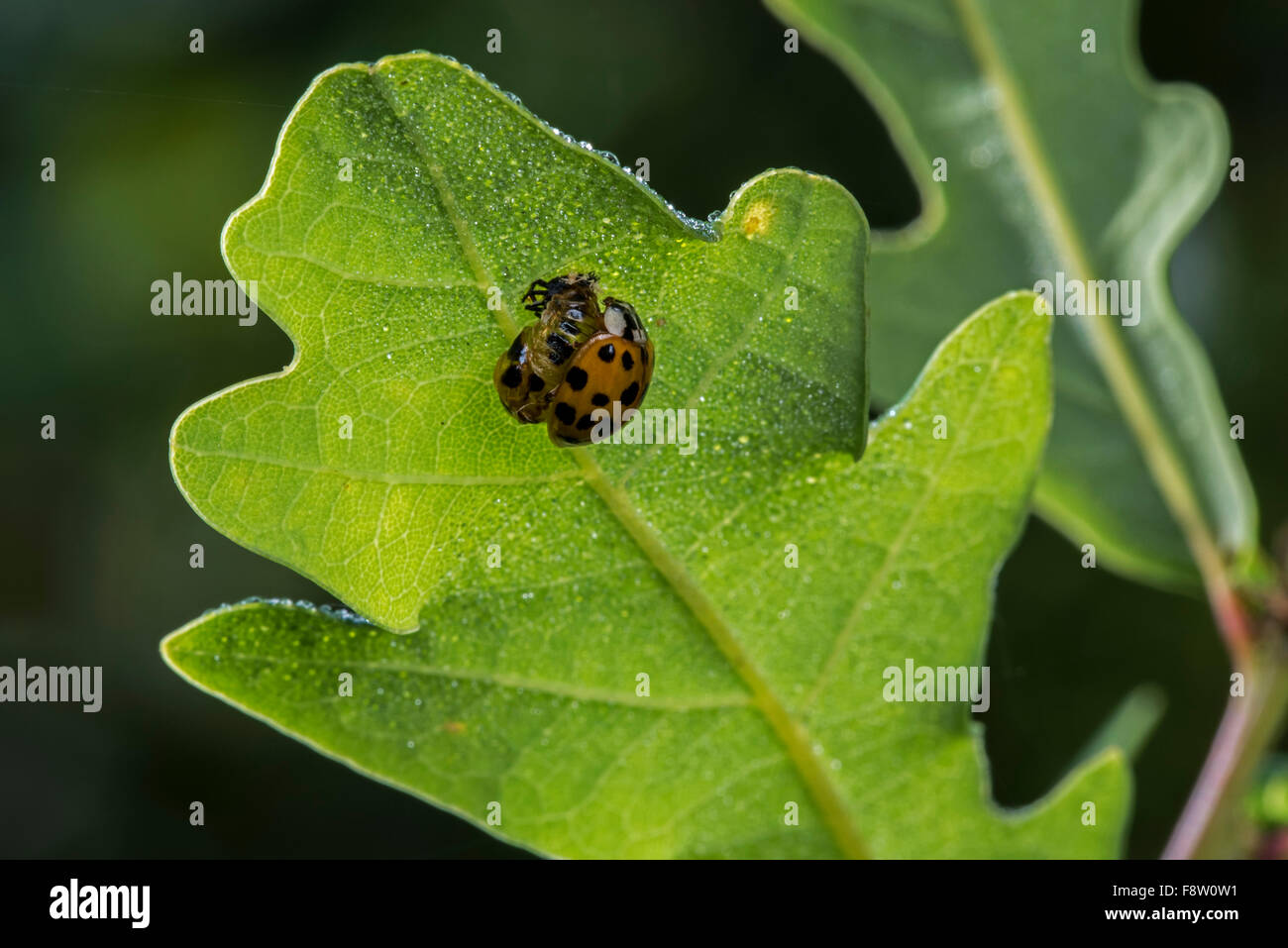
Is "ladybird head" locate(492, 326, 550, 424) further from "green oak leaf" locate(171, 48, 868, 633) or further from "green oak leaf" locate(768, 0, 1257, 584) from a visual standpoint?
"green oak leaf" locate(768, 0, 1257, 584)

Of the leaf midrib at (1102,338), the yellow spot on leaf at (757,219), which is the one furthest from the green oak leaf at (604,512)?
the leaf midrib at (1102,338)

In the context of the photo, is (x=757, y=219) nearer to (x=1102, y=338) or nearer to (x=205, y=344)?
(x=1102, y=338)

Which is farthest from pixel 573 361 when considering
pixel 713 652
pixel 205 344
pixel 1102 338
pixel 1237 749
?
pixel 205 344

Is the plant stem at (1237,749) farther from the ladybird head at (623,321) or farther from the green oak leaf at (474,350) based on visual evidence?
the ladybird head at (623,321)

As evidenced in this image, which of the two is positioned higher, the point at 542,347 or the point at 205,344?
the point at 205,344

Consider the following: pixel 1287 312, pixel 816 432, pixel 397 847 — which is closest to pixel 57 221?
pixel 397 847

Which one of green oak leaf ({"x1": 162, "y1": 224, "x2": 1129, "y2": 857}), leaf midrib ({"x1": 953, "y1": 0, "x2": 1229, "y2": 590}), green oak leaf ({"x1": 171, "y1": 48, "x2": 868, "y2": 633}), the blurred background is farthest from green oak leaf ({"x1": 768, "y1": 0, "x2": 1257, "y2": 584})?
the blurred background
